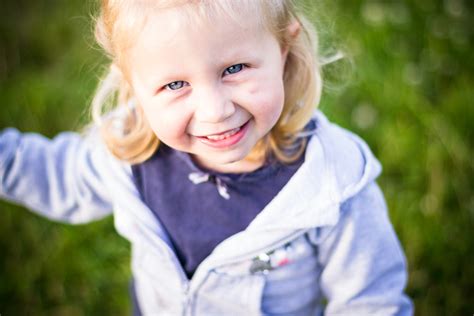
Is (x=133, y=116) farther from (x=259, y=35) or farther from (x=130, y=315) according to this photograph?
(x=130, y=315)

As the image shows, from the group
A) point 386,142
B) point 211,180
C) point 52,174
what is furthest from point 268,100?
point 386,142

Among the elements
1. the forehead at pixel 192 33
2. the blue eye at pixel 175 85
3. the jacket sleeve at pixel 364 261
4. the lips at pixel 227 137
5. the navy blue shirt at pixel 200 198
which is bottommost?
the jacket sleeve at pixel 364 261

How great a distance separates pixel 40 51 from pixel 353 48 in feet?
6.41

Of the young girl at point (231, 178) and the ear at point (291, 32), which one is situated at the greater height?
the ear at point (291, 32)

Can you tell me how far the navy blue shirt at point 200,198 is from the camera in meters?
1.36

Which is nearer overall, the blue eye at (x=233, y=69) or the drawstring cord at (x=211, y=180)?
the blue eye at (x=233, y=69)

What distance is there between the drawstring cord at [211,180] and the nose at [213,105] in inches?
11.5

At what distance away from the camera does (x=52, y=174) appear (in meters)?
1.54

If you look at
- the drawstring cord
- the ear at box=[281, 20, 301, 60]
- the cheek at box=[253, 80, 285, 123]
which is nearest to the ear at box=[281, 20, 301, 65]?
the ear at box=[281, 20, 301, 60]

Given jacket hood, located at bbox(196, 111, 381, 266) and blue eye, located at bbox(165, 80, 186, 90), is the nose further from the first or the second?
jacket hood, located at bbox(196, 111, 381, 266)

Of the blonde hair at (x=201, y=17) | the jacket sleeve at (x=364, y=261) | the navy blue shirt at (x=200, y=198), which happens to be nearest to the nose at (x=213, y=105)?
the blonde hair at (x=201, y=17)

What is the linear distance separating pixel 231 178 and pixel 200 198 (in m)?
0.10

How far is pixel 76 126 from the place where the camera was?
2.68 meters

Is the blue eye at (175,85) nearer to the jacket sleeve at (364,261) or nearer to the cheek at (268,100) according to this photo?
the cheek at (268,100)
